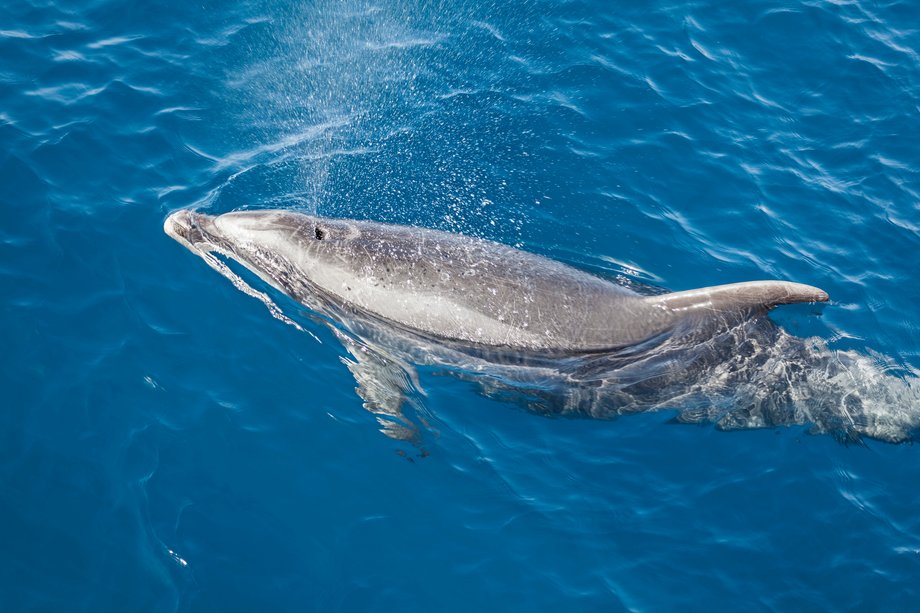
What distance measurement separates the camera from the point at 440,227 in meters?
12.4

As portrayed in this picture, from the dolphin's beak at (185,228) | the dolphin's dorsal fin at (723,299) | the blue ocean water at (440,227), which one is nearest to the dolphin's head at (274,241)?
the dolphin's beak at (185,228)

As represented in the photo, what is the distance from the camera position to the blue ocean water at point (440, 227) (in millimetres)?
9469

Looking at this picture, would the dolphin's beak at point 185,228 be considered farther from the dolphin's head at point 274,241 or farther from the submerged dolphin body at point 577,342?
the submerged dolphin body at point 577,342

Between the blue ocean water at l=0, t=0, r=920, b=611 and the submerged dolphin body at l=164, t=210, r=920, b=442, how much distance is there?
12.5 inches

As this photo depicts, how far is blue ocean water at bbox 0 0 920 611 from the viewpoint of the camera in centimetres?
947

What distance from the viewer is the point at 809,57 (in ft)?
52.5

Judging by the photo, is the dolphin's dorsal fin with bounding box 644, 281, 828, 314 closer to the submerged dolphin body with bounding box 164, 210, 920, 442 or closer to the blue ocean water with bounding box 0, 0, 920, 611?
the submerged dolphin body with bounding box 164, 210, 920, 442

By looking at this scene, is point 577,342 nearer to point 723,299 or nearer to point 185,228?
point 723,299

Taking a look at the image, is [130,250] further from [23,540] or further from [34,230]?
[23,540]

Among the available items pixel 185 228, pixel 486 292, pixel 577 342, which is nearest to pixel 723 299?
pixel 577 342

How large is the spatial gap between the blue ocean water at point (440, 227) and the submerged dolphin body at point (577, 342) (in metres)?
0.32

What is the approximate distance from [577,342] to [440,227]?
9.71ft

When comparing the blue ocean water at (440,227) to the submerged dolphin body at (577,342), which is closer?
the blue ocean water at (440,227)

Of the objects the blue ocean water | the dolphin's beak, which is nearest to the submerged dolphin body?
the blue ocean water
